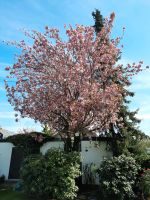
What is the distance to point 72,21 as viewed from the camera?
40.1 ft

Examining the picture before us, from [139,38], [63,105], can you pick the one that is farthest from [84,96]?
[139,38]

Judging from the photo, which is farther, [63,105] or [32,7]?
[63,105]

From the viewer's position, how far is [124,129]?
13773 millimetres

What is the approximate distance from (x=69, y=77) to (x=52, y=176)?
4.60m

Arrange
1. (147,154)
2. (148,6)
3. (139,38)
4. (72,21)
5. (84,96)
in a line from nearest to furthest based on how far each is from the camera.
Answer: (148,6) → (139,38) → (84,96) → (72,21) → (147,154)

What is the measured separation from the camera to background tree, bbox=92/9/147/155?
13.5m

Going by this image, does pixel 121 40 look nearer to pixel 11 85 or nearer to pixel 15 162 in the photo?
pixel 11 85

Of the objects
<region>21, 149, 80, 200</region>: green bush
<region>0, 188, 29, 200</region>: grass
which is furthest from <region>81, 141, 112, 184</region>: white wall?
<region>0, 188, 29, 200</region>: grass

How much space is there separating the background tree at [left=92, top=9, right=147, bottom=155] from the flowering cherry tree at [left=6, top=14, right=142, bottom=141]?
1904 millimetres

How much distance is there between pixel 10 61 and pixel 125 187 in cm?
834

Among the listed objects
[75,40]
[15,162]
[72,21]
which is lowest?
[15,162]

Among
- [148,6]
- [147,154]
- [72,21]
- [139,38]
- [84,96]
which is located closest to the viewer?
[148,6]

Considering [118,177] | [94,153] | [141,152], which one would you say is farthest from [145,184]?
[94,153]

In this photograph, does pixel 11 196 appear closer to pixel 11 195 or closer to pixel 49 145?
pixel 11 195
